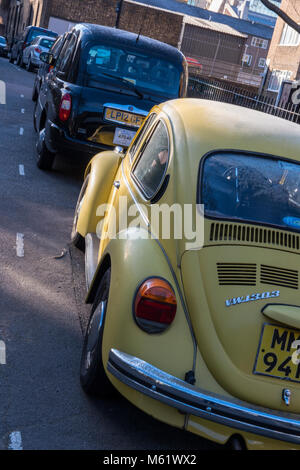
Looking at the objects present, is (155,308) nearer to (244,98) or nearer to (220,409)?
(220,409)

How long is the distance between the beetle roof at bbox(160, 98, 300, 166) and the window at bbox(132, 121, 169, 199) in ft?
0.43

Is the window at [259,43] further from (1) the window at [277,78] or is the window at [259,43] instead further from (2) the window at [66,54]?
(2) the window at [66,54]

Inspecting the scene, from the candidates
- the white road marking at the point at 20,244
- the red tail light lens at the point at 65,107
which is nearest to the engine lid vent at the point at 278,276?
the white road marking at the point at 20,244

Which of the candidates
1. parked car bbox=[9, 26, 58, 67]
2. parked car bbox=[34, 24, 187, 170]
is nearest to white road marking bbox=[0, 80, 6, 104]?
parked car bbox=[34, 24, 187, 170]

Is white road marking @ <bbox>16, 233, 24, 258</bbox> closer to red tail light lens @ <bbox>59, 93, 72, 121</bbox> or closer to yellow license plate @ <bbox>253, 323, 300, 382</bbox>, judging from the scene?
red tail light lens @ <bbox>59, 93, 72, 121</bbox>

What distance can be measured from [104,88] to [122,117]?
518 mm

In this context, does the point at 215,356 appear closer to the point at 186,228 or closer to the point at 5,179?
the point at 186,228

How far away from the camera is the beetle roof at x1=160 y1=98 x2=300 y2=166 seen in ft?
12.7

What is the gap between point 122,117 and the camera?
27.3 feet

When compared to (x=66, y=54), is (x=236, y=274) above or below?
below

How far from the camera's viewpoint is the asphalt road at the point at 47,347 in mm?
3398

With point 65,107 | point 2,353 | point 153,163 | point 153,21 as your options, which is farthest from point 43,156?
point 153,21

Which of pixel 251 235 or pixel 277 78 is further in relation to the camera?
pixel 277 78

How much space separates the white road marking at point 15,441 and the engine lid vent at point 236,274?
1.31 m
